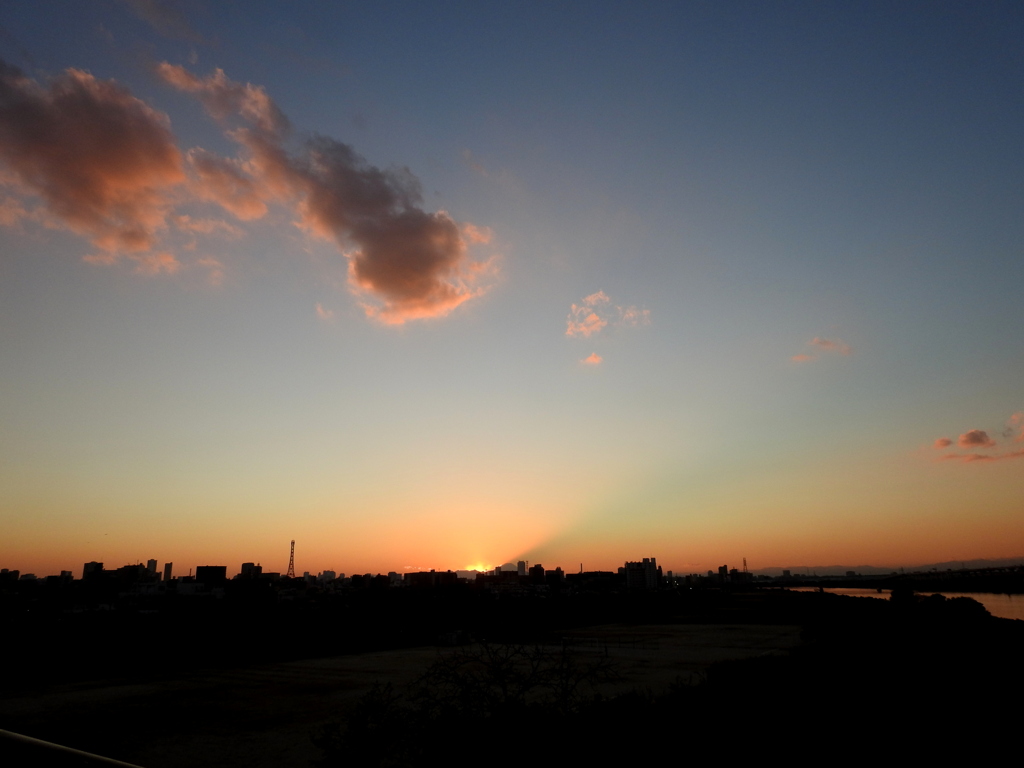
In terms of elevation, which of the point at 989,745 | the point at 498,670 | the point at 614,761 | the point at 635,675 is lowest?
the point at 635,675

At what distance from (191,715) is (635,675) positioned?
29540 millimetres

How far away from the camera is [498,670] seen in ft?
39.0

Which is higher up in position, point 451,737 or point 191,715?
point 451,737

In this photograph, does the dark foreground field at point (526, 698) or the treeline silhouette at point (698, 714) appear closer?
the treeline silhouette at point (698, 714)

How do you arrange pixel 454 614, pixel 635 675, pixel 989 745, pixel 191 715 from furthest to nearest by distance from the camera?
pixel 454 614 < pixel 635 675 < pixel 191 715 < pixel 989 745

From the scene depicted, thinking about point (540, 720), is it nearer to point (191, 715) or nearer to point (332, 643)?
point (191, 715)

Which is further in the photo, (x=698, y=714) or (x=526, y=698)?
(x=526, y=698)

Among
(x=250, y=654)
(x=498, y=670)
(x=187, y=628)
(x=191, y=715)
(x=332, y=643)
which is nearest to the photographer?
(x=498, y=670)

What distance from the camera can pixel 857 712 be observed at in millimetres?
17391

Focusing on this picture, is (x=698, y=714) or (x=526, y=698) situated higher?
(x=698, y=714)

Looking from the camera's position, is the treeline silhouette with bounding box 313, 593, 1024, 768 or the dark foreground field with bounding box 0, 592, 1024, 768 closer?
the treeline silhouette with bounding box 313, 593, 1024, 768

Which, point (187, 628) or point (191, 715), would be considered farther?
point (187, 628)

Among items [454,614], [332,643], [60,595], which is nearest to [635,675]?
[332,643]

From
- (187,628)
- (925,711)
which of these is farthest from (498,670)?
(187,628)
